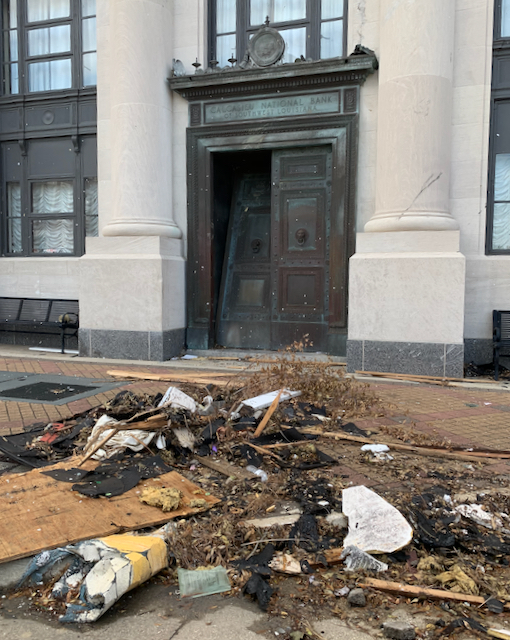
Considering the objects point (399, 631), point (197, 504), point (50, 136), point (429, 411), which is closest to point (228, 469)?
point (197, 504)

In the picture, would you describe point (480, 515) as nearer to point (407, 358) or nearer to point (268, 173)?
point (407, 358)

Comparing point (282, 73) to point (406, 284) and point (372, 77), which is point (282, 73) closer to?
point (372, 77)

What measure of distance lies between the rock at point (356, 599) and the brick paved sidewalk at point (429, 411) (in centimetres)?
210

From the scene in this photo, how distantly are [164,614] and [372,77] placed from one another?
8364 millimetres

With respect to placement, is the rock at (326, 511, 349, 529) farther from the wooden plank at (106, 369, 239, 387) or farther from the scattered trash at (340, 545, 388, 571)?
the wooden plank at (106, 369, 239, 387)

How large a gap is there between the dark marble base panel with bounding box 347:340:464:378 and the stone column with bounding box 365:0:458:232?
1.68 metres

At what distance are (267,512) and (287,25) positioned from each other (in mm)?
8919

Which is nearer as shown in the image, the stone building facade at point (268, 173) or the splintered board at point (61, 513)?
the splintered board at point (61, 513)

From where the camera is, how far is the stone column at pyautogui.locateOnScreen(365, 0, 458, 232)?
7676mm

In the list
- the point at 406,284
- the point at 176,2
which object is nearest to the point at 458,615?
the point at 406,284

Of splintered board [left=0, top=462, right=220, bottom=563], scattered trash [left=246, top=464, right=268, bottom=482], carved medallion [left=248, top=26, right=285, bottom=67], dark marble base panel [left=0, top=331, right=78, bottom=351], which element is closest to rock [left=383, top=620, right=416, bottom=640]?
splintered board [left=0, top=462, right=220, bottom=563]

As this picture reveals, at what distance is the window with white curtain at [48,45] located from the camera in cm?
1107

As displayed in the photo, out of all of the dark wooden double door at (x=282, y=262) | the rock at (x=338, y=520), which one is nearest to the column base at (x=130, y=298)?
the dark wooden double door at (x=282, y=262)

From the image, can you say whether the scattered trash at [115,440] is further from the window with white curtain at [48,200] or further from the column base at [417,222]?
the window with white curtain at [48,200]
